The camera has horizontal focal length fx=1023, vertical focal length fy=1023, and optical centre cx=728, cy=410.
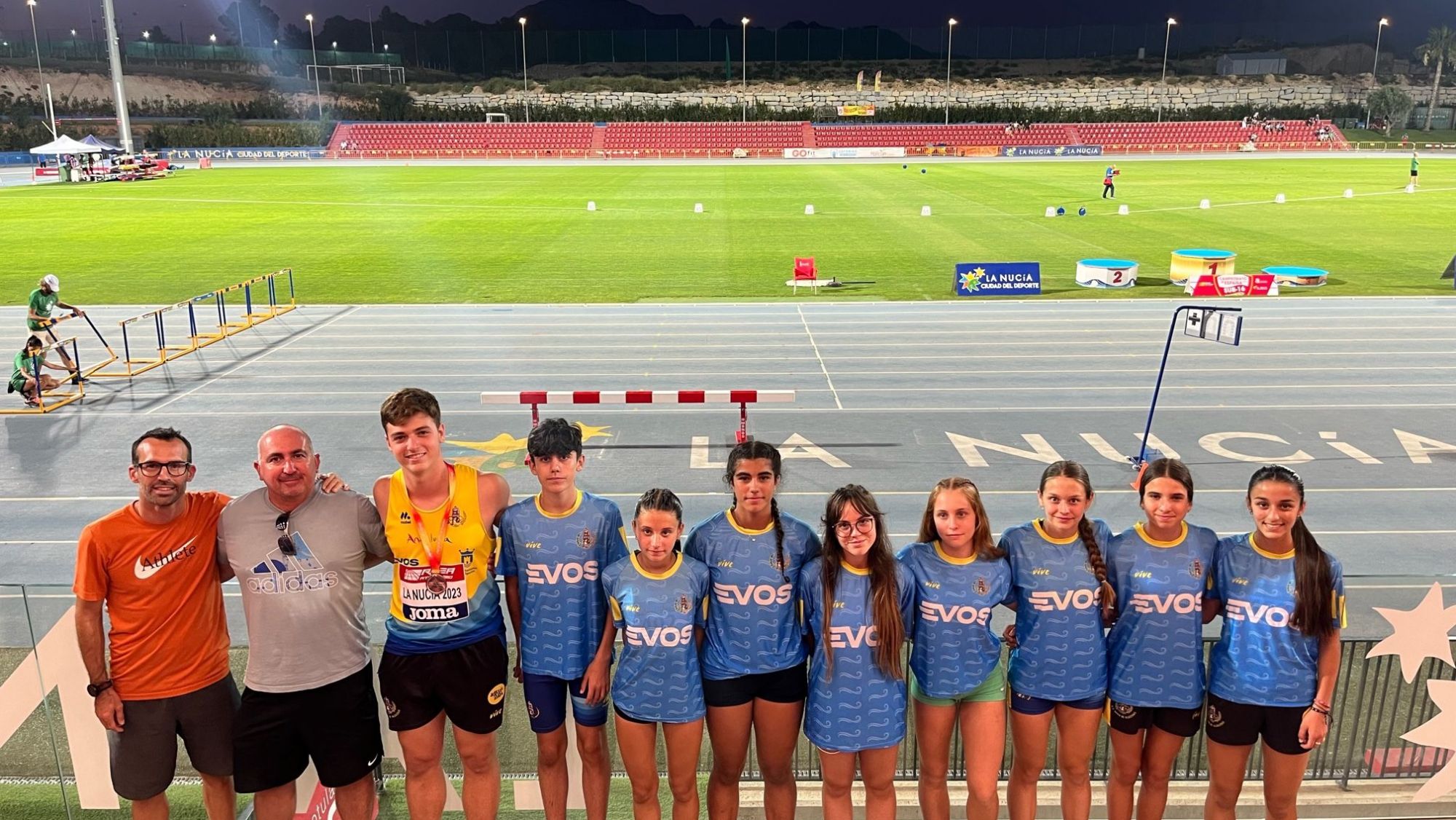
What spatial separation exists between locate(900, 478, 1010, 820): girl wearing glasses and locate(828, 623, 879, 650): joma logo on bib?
24 cm

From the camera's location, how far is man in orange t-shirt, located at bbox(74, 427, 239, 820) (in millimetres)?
3912

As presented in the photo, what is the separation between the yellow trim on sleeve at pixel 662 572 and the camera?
4031 millimetres

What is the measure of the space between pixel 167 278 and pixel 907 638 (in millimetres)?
24286

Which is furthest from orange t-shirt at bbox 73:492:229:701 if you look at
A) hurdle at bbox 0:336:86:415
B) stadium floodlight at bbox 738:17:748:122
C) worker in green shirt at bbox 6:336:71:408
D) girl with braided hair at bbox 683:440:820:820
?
stadium floodlight at bbox 738:17:748:122

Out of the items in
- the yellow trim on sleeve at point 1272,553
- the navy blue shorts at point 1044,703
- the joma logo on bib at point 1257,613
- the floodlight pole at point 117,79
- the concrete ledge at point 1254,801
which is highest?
the floodlight pole at point 117,79

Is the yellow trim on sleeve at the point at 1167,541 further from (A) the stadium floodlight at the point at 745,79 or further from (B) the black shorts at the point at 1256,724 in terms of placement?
(A) the stadium floodlight at the point at 745,79

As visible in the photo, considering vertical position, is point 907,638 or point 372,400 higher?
point 907,638

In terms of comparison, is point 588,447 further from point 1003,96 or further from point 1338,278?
point 1003,96

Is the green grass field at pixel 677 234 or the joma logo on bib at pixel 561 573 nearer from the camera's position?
the joma logo on bib at pixel 561 573

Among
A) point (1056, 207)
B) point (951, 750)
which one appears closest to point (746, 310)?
point (951, 750)

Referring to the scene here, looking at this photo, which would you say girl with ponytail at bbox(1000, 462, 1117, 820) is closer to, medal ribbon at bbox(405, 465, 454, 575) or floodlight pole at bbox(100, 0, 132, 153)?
medal ribbon at bbox(405, 465, 454, 575)

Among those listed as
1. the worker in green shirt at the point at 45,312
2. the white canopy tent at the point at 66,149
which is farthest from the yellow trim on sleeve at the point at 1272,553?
the white canopy tent at the point at 66,149

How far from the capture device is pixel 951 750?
5.02 meters

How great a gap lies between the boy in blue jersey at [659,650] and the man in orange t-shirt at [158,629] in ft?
5.27
